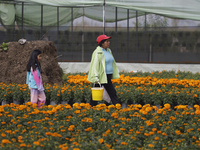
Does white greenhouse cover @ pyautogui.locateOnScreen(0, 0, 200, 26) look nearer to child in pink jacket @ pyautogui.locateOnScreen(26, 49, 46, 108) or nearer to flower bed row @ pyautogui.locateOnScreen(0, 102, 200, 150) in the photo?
child in pink jacket @ pyautogui.locateOnScreen(26, 49, 46, 108)

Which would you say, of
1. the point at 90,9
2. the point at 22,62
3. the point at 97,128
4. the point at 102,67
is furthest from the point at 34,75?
the point at 90,9

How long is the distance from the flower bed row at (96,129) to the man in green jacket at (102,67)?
95 cm

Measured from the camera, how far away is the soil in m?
9.55

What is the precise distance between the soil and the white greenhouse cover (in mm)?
3527

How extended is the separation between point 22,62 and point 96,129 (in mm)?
5617

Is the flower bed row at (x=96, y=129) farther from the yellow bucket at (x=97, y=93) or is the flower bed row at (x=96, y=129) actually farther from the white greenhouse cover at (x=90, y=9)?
the white greenhouse cover at (x=90, y=9)

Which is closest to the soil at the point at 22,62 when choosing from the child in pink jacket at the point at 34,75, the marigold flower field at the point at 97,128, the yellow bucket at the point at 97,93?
the child in pink jacket at the point at 34,75

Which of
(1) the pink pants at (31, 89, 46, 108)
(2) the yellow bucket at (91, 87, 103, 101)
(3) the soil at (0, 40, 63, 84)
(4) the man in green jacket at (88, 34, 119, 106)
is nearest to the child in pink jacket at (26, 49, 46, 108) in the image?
(1) the pink pants at (31, 89, 46, 108)

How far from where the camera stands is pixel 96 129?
15.6ft

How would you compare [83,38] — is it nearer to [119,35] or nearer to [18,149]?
[119,35]

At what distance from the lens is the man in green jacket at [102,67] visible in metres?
6.39

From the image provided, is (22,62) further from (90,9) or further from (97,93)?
(90,9)

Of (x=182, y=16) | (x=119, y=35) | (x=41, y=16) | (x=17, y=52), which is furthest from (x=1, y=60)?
(x=182, y=16)

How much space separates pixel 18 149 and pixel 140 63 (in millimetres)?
10048
